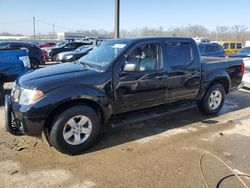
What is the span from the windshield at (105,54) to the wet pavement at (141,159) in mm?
1414

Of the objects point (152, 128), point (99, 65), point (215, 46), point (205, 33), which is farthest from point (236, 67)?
point (205, 33)

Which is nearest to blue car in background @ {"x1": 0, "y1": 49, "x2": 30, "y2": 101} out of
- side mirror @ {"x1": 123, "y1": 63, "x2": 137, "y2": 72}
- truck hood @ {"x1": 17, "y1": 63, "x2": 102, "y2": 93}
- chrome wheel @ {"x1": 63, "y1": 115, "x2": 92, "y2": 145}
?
truck hood @ {"x1": 17, "y1": 63, "x2": 102, "y2": 93}

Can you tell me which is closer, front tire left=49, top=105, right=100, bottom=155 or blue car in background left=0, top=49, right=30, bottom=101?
front tire left=49, top=105, right=100, bottom=155

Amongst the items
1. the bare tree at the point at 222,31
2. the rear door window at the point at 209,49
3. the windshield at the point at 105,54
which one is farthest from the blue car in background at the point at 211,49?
the bare tree at the point at 222,31

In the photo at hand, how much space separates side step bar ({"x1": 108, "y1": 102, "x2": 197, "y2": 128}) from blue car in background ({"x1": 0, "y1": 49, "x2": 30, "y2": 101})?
158 inches

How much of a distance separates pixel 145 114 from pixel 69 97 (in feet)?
7.00

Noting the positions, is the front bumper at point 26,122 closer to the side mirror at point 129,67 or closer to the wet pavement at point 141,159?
the wet pavement at point 141,159

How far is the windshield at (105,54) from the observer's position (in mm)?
4465

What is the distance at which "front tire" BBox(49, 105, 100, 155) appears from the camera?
12.6 ft

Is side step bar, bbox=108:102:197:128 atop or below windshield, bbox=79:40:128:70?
below

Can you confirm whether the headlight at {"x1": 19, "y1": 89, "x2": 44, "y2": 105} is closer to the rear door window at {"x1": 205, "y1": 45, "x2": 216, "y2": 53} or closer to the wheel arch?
the wheel arch

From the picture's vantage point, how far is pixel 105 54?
4.77 m

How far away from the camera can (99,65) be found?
14.7 feet

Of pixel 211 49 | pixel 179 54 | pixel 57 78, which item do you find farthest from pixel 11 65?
pixel 211 49
